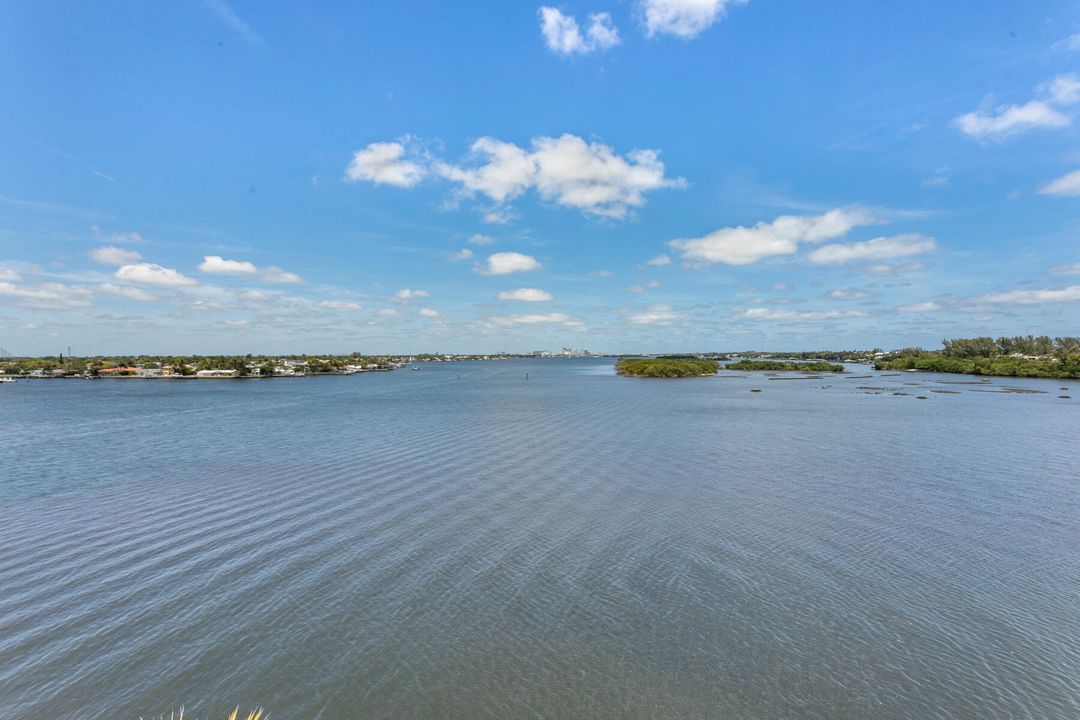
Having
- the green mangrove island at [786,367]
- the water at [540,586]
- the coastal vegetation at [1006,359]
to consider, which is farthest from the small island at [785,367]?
the water at [540,586]

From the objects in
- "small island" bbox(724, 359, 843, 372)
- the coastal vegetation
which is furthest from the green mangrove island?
the coastal vegetation

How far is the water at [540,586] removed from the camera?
33.1ft

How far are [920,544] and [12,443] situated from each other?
60107 millimetres

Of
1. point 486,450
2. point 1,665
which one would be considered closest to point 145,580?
point 1,665

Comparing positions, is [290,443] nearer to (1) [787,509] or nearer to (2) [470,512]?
(2) [470,512]

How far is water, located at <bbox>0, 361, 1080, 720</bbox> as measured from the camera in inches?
398

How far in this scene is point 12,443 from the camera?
38969 mm

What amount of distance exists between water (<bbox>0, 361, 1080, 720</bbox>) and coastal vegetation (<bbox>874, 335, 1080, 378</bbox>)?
4635 inches

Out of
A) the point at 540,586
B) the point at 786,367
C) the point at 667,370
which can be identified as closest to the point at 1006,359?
the point at 786,367

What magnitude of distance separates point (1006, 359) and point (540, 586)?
619 ft

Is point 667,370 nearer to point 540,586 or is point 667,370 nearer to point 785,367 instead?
point 785,367

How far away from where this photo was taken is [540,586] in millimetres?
14430

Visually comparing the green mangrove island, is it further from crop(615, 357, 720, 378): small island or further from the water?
the water

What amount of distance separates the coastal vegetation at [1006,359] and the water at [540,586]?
11773cm
